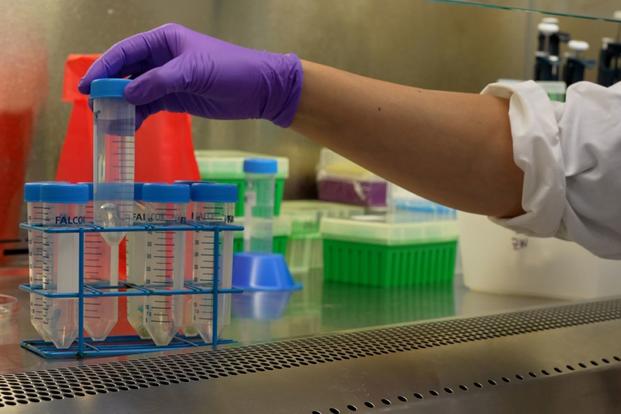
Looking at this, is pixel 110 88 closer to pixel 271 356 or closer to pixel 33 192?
pixel 33 192

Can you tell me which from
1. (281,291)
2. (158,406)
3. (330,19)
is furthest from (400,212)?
(158,406)

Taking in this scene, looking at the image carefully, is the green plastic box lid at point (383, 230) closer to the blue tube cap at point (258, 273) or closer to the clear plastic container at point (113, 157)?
the blue tube cap at point (258, 273)

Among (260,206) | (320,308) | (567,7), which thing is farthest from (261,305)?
(567,7)

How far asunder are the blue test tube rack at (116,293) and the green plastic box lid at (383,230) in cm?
80

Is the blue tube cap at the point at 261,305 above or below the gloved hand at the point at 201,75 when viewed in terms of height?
below

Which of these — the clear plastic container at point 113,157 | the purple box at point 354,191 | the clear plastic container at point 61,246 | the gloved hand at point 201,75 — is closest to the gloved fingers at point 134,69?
the gloved hand at point 201,75

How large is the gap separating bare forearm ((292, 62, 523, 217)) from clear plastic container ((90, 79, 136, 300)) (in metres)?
0.25

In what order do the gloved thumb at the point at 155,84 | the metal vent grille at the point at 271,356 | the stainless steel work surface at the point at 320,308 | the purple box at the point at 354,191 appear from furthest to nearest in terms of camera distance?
the purple box at the point at 354,191, the stainless steel work surface at the point at 320,308, the gloved thumb at the point at 155,84, the metal vent grille at the point at 271,356

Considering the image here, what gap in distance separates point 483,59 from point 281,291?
125cm

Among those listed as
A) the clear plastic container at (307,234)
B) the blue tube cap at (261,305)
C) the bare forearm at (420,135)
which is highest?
the bare forearm at (420,135)

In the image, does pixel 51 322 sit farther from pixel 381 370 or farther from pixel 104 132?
pixel 381 370

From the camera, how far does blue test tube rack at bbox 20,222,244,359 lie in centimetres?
125

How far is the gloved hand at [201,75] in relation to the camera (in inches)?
50.4

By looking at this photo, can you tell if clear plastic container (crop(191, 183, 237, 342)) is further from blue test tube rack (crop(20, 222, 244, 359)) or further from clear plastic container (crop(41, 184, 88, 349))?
clear plastic container (crop(41, 184, 88, 349))
